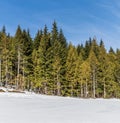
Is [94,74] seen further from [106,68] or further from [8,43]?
[8,43]

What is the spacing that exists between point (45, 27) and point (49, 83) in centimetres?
1603

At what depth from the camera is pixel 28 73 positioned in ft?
251

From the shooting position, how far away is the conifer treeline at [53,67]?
72188mm

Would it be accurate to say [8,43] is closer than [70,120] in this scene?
No

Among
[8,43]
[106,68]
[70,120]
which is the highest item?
[8,43]

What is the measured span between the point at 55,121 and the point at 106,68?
68.9 metres

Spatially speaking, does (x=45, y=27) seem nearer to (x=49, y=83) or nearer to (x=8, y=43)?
(x=8, y=43)

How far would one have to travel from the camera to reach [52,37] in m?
77.7

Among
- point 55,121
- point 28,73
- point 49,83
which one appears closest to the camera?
point 55,121

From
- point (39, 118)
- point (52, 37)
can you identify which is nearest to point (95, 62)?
point (52, 37)

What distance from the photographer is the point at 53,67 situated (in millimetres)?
71125

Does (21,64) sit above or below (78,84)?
above

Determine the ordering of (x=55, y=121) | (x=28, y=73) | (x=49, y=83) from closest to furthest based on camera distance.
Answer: (x=55, y=121) → (x=49, y=83) → (x=28, y=73)

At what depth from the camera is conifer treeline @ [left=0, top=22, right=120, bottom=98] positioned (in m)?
72.2
